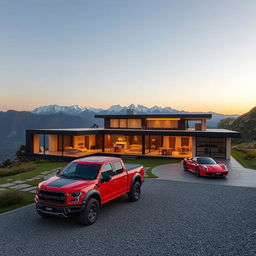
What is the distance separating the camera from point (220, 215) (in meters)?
8.08

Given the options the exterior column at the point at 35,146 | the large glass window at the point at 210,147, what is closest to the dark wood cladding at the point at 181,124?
the large glass window at the point at 210,147

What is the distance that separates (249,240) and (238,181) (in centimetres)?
942

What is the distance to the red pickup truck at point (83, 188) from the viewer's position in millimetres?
6629

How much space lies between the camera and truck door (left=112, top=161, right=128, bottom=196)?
858 centimetres

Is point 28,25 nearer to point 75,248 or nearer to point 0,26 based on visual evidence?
point 0,26

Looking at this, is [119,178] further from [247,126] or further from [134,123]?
[247,126]

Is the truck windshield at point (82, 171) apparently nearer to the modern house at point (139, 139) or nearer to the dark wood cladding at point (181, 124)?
the modern house at point (139, 139)

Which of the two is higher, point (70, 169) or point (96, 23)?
point (96, 23)

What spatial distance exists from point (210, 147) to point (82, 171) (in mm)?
22980

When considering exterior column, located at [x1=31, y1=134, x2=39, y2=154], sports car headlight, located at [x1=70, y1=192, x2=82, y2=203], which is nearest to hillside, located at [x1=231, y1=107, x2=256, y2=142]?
exterior column, located at [x1=31, y1=134, x2=39, y2=154]

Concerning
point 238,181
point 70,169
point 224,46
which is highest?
point 224,46

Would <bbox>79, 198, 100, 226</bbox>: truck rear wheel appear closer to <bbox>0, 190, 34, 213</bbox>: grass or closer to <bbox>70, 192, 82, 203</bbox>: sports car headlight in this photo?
<bbox>70, 192, 82, 203</bbox>: sports car headlight

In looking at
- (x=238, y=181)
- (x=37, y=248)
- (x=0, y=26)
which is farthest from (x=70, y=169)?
(x=0, y=26)

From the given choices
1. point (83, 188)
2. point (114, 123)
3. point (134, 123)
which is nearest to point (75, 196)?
point (83, 188)
